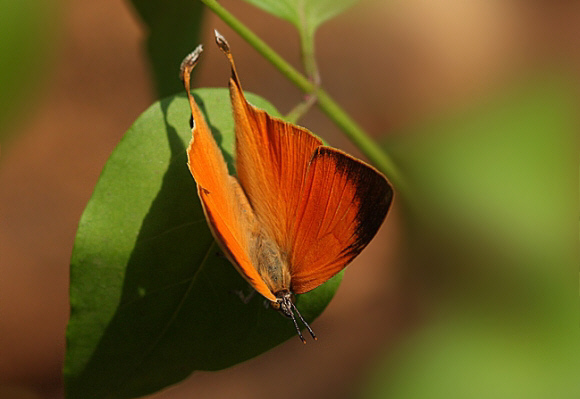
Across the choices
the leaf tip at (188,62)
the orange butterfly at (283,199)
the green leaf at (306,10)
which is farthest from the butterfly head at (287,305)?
the green leaf at (306,10)

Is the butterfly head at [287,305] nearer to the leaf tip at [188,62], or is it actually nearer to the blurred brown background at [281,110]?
the leaf tip at [188,62]

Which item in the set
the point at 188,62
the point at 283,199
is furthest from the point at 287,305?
the point at 188,62

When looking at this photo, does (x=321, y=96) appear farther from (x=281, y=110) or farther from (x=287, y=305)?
(x=281, y=110)

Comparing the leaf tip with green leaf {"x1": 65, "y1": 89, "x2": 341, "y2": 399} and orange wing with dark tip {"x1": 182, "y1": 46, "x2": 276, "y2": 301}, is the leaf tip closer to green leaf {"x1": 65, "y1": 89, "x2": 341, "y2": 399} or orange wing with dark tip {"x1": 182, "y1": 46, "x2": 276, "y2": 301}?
orange wing with dark tip {"x1": 182, "y1": 46, "x2": 276, "y2": 301}

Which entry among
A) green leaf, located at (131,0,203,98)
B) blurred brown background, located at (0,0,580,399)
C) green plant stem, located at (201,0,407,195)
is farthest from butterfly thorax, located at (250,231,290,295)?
blurred brown background, located at (0,0,580,399)

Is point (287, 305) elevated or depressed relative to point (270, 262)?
depressed
